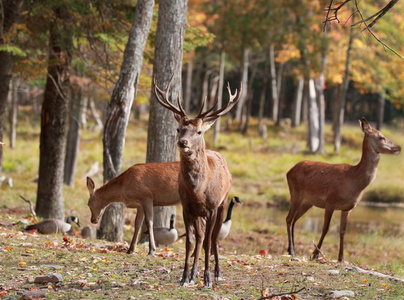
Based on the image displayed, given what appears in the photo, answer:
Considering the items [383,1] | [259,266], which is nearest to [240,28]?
[383,1]

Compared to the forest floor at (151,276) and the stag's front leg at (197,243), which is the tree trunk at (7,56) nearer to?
the forest floor at (151,276)

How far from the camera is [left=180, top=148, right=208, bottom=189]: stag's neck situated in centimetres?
717

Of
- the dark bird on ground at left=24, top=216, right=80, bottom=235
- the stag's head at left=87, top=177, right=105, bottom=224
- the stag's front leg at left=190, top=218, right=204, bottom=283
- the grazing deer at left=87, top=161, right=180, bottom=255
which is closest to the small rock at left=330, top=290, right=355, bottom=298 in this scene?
the stag's front leg at left=190, top=218, right=204, bottom=283

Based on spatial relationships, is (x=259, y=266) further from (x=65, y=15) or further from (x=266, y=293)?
(x=65, y=15)

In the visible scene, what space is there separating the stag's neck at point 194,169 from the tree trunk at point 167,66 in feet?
12.8

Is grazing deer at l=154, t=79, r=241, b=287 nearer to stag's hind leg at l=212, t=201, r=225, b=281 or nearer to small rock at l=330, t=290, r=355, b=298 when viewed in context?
stag's hind leg at l=212, t=201, r=225, b=281

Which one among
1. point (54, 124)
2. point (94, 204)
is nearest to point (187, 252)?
point (94, 204)

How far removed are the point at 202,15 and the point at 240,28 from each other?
2236 mm

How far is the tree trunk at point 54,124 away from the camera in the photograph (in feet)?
45.4

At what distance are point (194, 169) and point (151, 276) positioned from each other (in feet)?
4.82

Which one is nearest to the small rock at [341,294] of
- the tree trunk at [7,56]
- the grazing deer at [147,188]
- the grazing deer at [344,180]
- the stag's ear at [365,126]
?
the grazing deer at [344,180]

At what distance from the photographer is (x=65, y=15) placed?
14.0 meters

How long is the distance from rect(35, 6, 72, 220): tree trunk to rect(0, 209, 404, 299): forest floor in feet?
13.7

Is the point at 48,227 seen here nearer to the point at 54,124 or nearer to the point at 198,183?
the point at 54,124
